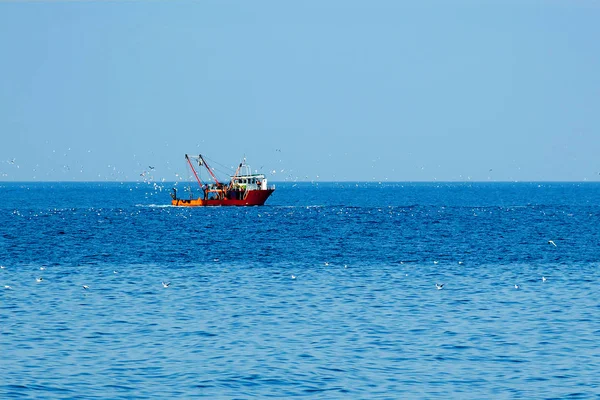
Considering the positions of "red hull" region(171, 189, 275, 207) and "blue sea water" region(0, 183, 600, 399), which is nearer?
"blue sea water" region(0, 183, 600, 399)

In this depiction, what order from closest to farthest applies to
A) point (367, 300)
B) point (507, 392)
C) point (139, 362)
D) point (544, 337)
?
point (507, 392) → point (139, 362) → point (544, 337) → point (367, 300)

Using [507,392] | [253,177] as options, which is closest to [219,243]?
[507,392]

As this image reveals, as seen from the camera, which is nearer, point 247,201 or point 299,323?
point 299,323

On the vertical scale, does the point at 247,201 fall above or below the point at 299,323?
above

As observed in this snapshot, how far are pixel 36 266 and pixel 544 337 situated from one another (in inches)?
1631

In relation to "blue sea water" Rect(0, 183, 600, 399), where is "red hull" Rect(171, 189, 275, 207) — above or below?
above

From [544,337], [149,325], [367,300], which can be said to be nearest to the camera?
[544,337]

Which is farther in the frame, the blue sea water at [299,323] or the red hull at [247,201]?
the red hull at [247,201]

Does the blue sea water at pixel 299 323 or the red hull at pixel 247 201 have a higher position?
the red hull at pixel 247 201

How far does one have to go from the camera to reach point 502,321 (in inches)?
1639

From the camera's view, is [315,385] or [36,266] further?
[36,266]

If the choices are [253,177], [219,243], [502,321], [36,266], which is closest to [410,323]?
[502,321]

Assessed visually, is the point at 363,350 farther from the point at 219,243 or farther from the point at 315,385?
the point at 219,243

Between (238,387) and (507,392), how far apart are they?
8396 millimetres
